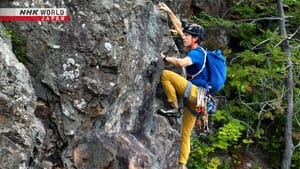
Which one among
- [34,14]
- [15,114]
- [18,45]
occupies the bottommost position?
[15,114]

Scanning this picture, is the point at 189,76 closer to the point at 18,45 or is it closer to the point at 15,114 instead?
the point at 18,45

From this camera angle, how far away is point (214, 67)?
7.84m

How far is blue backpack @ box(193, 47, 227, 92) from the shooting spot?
7.82 meters

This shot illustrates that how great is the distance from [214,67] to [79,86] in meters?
2.37

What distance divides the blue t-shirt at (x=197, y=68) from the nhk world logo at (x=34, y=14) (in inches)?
83.0

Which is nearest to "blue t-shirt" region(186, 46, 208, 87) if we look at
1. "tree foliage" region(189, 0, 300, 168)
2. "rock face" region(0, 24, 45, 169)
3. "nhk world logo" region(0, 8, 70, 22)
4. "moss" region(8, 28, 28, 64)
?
"nhk world logo" region(0, 8, 70, 22)

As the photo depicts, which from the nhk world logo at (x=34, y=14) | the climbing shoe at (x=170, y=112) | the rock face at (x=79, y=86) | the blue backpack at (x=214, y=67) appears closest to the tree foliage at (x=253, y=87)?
the blue backpack at (x=214, y=67)

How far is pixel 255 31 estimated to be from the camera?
1325 centimetres

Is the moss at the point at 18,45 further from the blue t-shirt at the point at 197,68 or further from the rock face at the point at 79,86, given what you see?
the blue t-shirt at the point at 197,68

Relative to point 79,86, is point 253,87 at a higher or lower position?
lower

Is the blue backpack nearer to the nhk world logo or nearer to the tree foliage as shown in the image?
the nhk world logo

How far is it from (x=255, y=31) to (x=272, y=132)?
9.04ft

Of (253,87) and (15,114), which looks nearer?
(15,114)

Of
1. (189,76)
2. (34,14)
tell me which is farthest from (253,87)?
(34,14)
